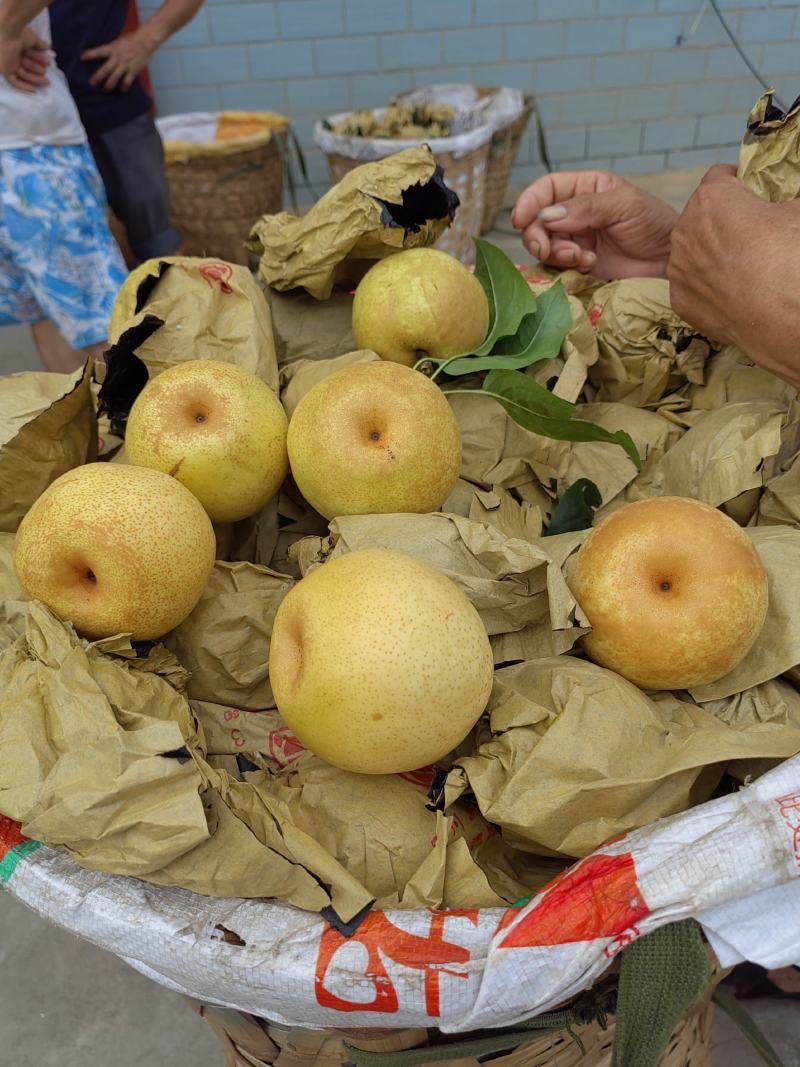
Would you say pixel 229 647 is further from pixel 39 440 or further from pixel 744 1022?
pixel 744 1022

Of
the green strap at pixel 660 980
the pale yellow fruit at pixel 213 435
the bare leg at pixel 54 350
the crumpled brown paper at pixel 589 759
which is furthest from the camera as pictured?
the bare leg at pixel 54 350

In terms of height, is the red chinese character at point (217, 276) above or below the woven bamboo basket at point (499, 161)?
above

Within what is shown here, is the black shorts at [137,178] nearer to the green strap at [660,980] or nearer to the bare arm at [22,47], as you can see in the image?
the bare arm at [22,47]

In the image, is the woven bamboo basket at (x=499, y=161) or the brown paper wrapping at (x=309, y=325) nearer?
the brown paper wrapping at (x=309, y=325)

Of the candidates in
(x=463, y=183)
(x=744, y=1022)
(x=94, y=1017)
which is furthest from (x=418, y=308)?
(x=463, y=183)

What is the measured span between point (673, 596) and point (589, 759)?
0.22m

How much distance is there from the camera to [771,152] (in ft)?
4.46

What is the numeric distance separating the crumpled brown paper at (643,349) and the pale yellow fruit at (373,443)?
47cm

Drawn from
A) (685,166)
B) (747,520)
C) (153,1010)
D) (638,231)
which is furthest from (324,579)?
(685,166)

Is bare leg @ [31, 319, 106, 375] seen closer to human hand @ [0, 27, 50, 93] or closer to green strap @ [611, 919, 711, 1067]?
human hand @ [0, 27, 50, 93]

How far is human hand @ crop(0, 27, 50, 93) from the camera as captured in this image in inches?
90.3

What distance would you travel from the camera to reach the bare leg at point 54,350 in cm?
302

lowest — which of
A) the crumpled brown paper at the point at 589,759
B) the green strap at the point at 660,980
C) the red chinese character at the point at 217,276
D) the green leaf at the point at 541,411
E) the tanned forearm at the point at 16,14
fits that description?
the green strap at the point at 660,980

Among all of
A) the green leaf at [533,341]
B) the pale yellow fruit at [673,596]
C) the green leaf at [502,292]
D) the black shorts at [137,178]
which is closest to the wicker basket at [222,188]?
the black shorts at [137,178]
